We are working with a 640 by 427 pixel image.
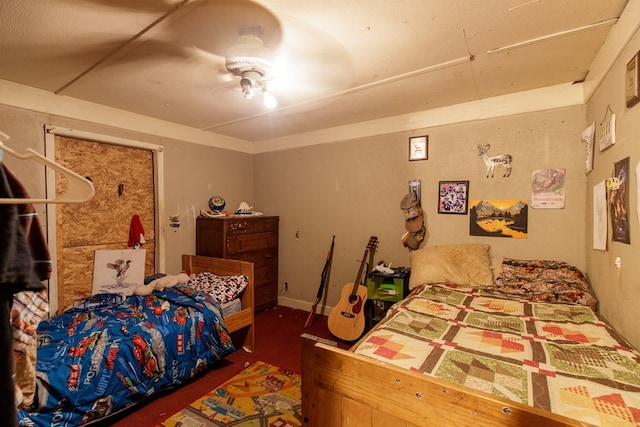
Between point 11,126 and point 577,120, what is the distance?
4.45m

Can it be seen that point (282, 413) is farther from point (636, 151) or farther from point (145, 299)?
point (636, 151)

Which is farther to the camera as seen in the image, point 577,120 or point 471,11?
point 577,120

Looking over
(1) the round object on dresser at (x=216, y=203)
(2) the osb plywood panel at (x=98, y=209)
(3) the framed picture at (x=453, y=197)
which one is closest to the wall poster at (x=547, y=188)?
(3) the framed picture at (x=453, y=197)

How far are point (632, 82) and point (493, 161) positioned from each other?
131cm

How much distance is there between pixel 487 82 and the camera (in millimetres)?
2346

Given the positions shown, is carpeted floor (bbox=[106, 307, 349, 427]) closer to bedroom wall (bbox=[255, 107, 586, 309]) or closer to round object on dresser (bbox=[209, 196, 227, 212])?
bedroom wall (bbox=[255, 107, 586, 309])

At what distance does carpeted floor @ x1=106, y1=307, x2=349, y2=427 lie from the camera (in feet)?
6.54

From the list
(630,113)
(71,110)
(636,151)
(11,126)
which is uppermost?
(71,110)

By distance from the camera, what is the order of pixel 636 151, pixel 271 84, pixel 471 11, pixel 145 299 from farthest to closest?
pixel 145 299
pixel 271 84
pixel 471 11
pixel 636 151

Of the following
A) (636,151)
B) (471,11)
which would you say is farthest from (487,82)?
(636,151)

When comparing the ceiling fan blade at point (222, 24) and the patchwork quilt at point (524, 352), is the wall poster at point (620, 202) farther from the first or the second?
the ceiling fan blade at point (222, 24)

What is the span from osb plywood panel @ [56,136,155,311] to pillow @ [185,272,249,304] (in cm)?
72

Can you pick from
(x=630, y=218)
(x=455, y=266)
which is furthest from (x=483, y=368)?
(x=455, y=266)

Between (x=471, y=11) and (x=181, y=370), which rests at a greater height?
(x=471, y=11)
